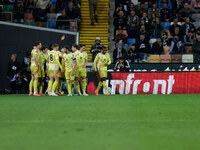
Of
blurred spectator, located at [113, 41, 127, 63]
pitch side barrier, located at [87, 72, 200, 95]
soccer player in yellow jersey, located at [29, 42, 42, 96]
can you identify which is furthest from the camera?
blurred spectator, located at [113, 41, 127, 63]

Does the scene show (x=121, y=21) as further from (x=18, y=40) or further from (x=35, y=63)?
(x=35, y=63)

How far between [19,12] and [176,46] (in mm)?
8096

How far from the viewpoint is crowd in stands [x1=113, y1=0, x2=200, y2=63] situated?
19688mm

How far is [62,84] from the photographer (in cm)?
1838

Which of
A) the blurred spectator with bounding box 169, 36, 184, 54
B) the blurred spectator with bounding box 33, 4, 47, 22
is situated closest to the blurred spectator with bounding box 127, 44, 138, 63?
the blurred spectator with bounding box 169, 36, 184, 54

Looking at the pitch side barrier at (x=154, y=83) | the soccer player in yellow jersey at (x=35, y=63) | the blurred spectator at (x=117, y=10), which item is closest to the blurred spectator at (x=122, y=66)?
the pitch side barrier at (x=154, y=83)

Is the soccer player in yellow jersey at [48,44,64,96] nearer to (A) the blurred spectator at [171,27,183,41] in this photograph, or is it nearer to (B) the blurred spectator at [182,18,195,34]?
(A) the blurred spectator at [171,27,183,41]

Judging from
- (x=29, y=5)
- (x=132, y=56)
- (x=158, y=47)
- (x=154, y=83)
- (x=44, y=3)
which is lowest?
(x=154, y=83)

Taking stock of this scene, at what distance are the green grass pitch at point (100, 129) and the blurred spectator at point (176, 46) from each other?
10.2 metres

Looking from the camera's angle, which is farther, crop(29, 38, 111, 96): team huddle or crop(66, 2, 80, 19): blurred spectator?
crop(66, 2, 80, 19): blurred spectator

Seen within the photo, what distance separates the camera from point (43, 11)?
864 inches

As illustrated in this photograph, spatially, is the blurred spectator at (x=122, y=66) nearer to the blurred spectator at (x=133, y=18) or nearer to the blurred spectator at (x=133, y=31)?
the blurred spectator at (x=133, y=31)

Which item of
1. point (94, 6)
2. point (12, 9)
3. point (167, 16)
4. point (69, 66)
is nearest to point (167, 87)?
point (69, 66)

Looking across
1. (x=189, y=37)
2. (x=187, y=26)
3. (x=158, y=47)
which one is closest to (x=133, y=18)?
(x=158, y=47)
